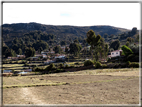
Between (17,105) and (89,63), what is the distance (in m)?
48.7

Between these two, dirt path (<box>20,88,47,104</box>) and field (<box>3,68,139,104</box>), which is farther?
field (<box>3,68,139,104</box>)

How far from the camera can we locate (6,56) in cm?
15900

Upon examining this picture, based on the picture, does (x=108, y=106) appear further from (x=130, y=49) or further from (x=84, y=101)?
(x=130, y=49)

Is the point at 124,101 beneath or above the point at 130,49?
beneath

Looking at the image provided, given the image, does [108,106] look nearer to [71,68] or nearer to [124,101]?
[124,101]

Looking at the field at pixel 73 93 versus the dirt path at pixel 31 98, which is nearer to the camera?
the dirt path at pixel 31 98

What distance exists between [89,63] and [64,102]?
46881 mm

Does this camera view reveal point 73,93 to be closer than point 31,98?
No

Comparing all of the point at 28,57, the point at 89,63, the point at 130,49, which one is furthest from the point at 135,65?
the point at 28,57

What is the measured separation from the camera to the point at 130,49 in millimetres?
68938

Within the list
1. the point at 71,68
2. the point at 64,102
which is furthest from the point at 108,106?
the point at 71,68

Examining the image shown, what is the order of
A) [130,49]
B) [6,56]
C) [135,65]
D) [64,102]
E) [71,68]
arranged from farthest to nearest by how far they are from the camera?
[6,56]
[130,49]
[71,68]
[135,65]
[64,102]

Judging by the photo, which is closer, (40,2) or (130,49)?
(40,2)

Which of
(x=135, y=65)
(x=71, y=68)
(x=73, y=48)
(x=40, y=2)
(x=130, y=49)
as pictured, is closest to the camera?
(x=40, y=2)
